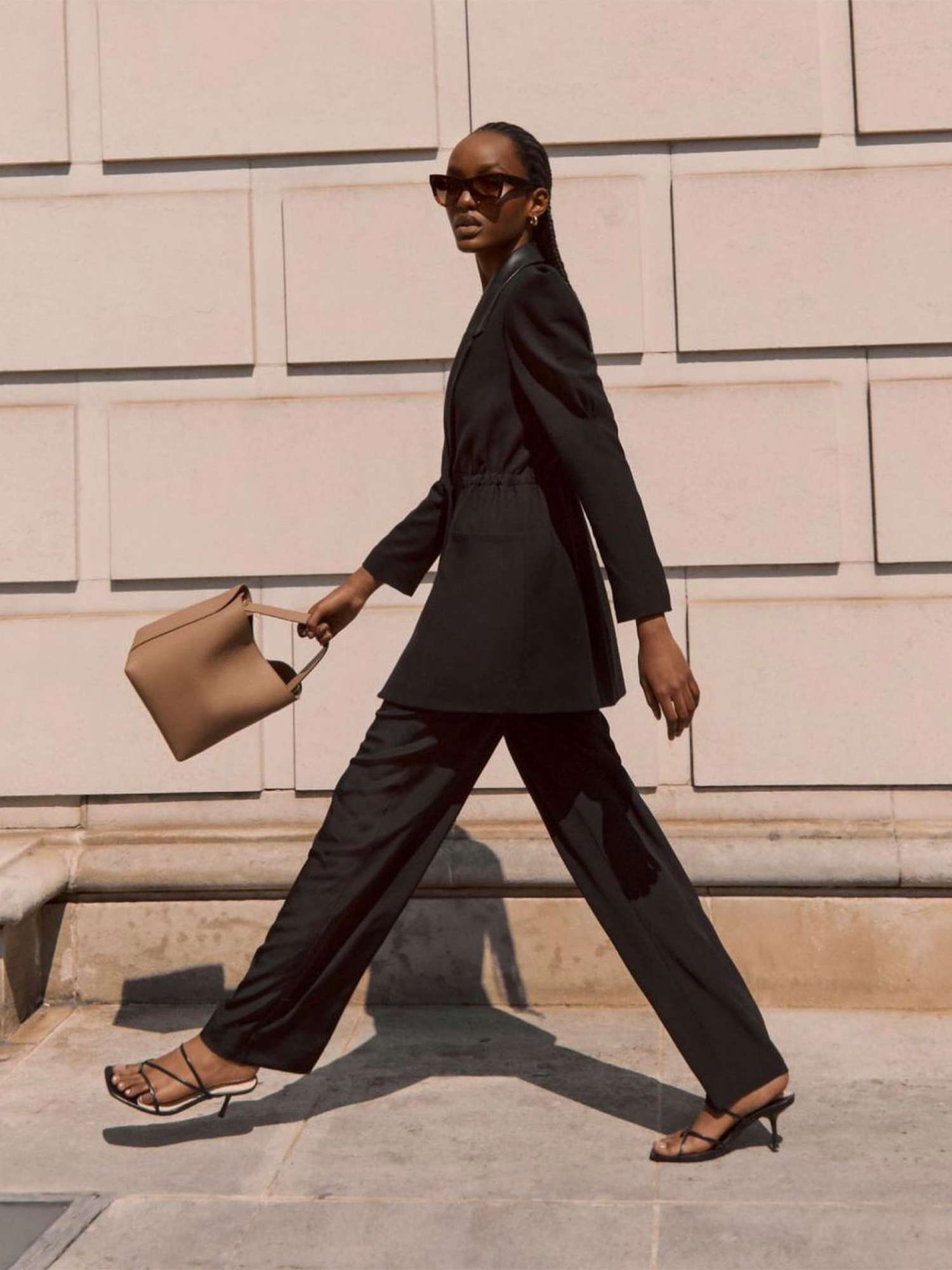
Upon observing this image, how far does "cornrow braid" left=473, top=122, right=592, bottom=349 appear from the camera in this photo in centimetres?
361

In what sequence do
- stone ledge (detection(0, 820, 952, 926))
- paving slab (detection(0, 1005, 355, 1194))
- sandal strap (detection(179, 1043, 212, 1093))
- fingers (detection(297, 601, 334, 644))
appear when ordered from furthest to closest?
stone ledge (detection(0, 820, 952, 926)) → fingers (detection(297, 601, 334, 644)) → sandal strap (detection(179, 1043, 212, 1093)) → paving slab (detection(0, 1005, 355, 1194))

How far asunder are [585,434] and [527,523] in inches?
10.4

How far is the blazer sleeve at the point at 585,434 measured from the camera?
3.46 m

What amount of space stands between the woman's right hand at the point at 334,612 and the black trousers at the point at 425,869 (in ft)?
0.74

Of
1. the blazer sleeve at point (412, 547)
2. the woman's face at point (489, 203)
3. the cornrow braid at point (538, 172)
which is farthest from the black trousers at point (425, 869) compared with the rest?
the woman's face at point (489, 203)

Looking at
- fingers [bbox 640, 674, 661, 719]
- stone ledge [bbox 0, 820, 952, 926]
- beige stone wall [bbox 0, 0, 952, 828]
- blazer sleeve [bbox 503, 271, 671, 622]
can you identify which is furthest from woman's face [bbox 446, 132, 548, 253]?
stone ledge [bbox 0, 820, 952, 926]

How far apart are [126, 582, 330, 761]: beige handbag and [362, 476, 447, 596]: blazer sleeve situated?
0.25 m

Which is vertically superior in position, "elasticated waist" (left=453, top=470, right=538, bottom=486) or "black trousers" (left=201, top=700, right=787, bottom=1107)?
"elasticated waist" (left=453, top=470, right=538, bottom=486)

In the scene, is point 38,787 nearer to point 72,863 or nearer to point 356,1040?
point 72,863

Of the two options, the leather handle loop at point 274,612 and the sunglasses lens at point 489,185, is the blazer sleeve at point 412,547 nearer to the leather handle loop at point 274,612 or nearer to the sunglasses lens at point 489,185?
the leather handle loop at point 274,612

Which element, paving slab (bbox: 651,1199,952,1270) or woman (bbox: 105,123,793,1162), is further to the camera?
woman (bbox: 105,123,793,1162)

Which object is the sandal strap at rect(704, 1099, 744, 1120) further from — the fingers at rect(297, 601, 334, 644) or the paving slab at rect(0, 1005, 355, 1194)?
the fingers at rect(297, 601, 334, 644)

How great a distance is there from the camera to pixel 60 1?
5000mm

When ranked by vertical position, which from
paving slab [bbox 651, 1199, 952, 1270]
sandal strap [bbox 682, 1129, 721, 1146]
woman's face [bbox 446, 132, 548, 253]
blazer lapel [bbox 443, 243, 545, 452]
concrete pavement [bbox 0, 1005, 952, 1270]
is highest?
woman's face [bbox 446, 132, 548, 253]
